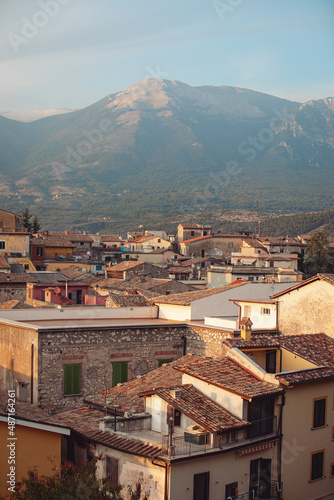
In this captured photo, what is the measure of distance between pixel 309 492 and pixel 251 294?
436 inches

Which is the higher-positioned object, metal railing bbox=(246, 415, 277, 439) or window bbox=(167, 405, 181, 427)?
window bbox=(167, 405, 181, 427)

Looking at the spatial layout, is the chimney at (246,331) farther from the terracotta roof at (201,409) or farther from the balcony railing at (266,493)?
the balcony railing at (266,493)

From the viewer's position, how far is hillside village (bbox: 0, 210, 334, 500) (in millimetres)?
13008

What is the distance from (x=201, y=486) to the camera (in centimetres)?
1260

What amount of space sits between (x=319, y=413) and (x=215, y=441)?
12.1 ft

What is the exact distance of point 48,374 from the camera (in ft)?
58.7

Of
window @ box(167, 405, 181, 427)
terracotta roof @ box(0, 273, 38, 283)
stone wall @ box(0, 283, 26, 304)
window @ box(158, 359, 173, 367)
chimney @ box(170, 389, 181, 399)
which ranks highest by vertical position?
chimney @ box(170, 389, 181, 399)

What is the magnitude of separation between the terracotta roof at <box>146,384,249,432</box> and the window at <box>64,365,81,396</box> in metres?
4.76

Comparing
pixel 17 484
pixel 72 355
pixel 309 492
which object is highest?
pixel 72 355

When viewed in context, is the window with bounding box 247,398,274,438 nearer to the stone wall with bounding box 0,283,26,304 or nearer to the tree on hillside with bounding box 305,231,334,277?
the stone wall with bounding box 0,283,26,304

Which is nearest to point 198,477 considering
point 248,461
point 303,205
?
point 248,461

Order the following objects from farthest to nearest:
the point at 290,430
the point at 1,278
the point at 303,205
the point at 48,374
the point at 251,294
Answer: the point at 303,205 < the point at 1,278 < the point at 251,294 < the point at 48,374 < the point at 290,430

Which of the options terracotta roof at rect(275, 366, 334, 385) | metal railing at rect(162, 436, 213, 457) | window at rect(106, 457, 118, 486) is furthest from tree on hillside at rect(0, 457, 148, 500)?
terracotta roof at rect(275, 366, 334, 385)

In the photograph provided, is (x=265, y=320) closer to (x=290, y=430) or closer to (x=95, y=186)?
(x=290, y=430)
